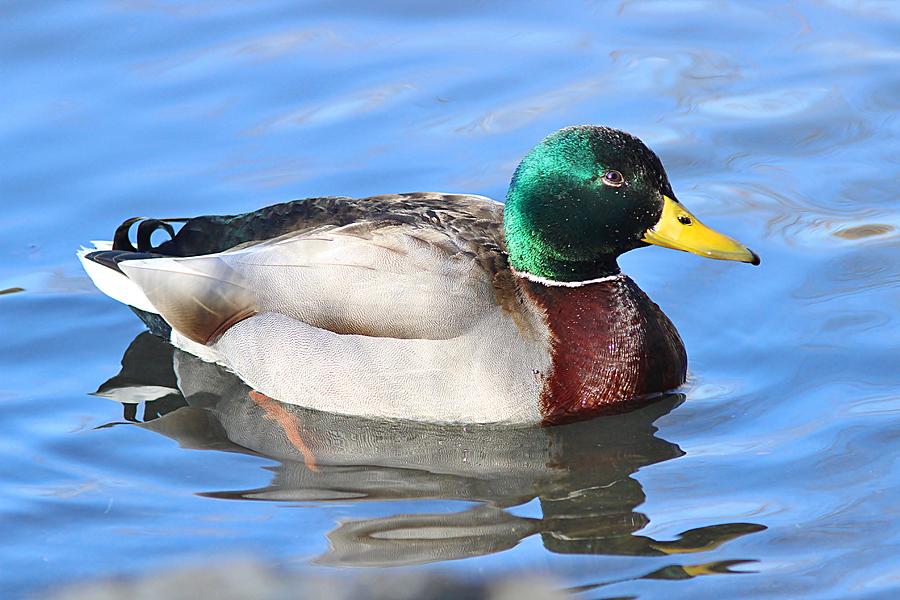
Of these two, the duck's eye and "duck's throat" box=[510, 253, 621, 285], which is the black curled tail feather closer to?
"duck's throat" box=[510, 253, 621, 285]

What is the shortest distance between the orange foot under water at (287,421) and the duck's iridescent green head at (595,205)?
130 centimetres

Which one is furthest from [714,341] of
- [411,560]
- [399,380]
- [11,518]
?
[11,518]

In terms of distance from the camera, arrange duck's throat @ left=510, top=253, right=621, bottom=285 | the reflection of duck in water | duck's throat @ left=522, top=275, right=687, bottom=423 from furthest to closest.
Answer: duck's throat @ left=510, top=253, right=621, bottom=285
duck's throat @ left=522, top=275, right=687, bottom=423
the reflection of duck in water

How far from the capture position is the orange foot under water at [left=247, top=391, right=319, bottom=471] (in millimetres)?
7066

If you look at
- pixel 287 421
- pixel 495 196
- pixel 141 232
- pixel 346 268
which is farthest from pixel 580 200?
pixel 141 232

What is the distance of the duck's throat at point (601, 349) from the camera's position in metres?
7.18

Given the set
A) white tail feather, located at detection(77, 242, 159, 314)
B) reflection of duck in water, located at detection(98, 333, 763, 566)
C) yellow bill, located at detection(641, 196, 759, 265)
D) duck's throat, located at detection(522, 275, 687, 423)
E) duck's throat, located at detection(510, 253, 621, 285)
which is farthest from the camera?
white tail feather, located at detection(77, 242, 159, 314)

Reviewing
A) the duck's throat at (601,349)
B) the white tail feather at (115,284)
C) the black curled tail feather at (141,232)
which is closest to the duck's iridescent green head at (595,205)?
the duck's throat at (601,349)

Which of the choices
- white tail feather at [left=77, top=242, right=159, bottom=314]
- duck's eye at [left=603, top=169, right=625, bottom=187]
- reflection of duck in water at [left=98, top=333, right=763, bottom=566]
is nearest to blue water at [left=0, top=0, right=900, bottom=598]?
reflection of duck in water at [left=98, top=333, right=763, bottom=566]

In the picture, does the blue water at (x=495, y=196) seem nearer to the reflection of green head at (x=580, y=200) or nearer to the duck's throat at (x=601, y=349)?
the duck's throat at (x=601, y=349)

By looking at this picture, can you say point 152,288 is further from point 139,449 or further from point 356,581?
point 356,581

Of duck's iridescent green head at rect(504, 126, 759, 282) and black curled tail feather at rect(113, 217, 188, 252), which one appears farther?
black curled tail feather at rect(113, 217, 188, 252)

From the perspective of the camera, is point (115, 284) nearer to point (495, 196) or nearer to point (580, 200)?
point (495, 196)

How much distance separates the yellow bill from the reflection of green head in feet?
0.15
